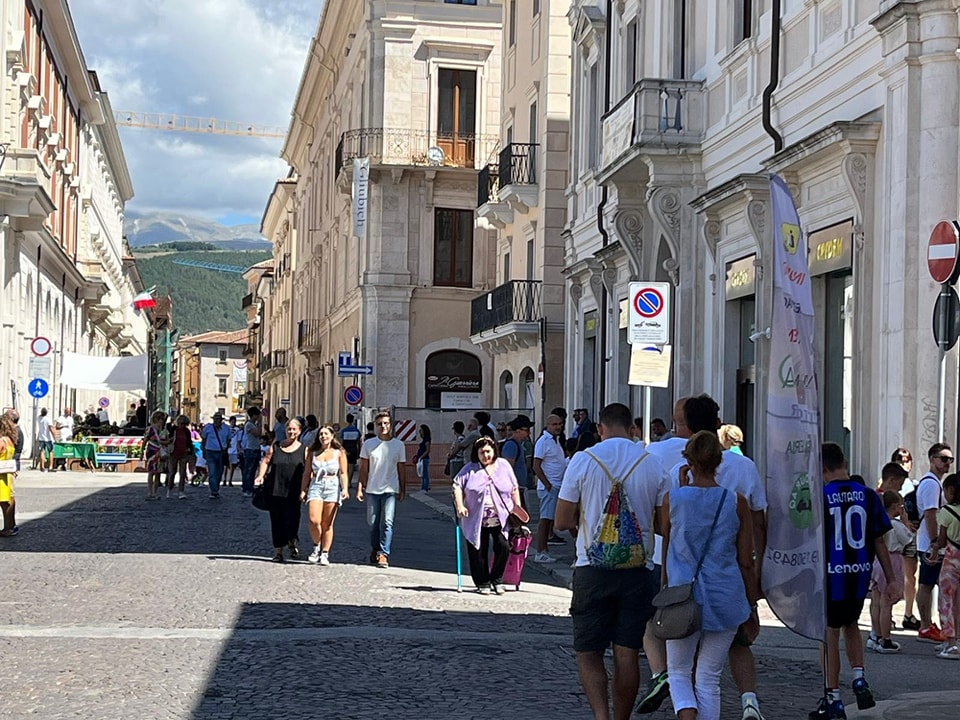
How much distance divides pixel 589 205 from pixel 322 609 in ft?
58.1

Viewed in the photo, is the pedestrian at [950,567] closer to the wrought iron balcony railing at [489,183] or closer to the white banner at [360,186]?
the wrought iron balcony railing at [489,183]

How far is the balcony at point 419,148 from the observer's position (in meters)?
49.8

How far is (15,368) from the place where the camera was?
44094mm

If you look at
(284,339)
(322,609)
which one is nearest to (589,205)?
(322,609)

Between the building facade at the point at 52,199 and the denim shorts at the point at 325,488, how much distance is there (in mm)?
24305

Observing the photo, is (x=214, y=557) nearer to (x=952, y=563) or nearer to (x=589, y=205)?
(x=952, y=563)

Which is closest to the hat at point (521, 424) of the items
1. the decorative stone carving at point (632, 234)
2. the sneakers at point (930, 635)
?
the decorative stone carving at point (632, 234)

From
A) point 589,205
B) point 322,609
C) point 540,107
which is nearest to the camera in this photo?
point 322,609

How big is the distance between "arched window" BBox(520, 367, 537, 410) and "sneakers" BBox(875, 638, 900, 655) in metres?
25.1

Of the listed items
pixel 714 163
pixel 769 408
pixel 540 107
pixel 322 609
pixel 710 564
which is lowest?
pixel 322 609

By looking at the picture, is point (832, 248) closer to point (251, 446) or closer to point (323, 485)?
point (323, 485)

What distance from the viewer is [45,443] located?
4222 cm

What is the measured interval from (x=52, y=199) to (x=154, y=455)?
25.7 meters

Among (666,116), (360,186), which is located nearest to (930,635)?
(666,116)
